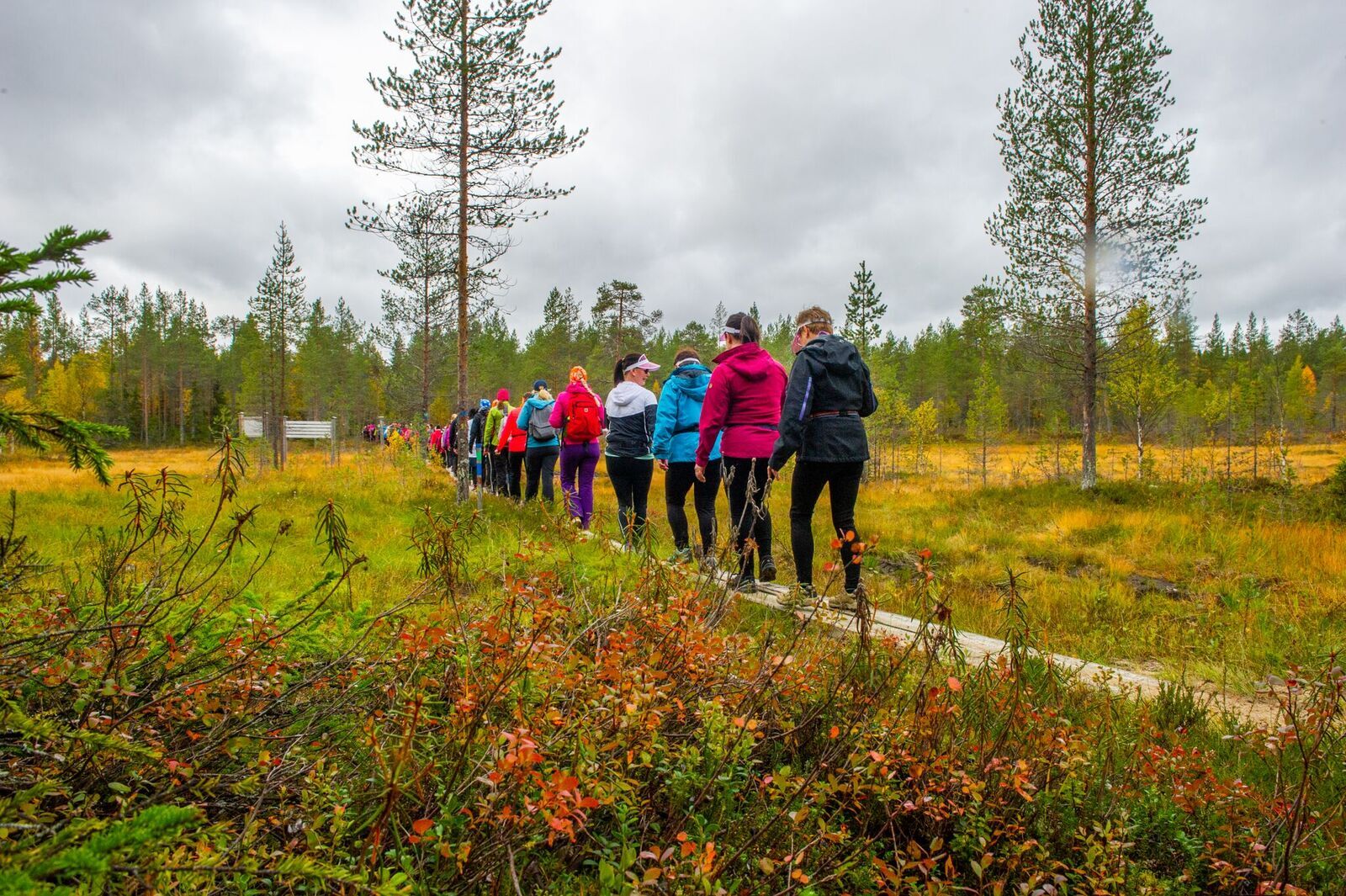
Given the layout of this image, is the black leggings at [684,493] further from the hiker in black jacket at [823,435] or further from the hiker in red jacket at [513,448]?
the hiker in red jacket at [513,448]

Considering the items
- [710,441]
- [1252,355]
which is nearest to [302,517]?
[710,441]

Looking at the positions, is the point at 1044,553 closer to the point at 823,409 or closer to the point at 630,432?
the point at 823,409

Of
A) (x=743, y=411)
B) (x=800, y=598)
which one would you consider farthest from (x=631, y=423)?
(x=800, y=598)

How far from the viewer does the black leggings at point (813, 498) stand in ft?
14.3

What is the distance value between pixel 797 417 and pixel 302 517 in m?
6.94

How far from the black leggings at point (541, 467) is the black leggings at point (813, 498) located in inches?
191

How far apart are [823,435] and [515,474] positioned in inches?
321

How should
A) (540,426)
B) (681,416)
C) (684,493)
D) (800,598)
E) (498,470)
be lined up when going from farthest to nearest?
(498,470), (540,426), (684,493), (681,416), (800,598)

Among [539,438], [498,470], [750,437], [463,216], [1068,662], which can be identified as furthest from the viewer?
[498,470]

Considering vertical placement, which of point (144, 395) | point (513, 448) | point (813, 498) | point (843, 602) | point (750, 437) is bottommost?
point (843, 602)

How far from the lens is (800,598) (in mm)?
2730

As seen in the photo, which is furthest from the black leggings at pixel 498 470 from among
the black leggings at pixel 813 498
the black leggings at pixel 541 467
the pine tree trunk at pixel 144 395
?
the pine tree trunk at pixel 144 395

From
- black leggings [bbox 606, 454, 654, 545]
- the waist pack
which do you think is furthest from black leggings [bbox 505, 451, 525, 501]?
black leggings [bbox 606, 454, 654, 545]

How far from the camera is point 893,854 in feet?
6.57
